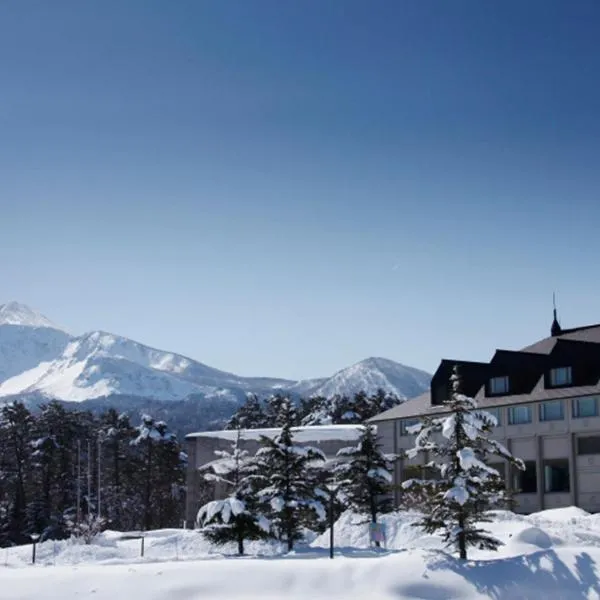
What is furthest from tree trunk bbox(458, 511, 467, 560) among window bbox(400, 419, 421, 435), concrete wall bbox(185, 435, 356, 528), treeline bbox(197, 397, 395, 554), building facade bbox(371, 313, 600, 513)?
concrete wall bbox(185, 435, 356, 528)

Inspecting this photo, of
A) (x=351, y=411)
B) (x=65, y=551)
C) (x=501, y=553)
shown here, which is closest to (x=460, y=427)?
(x=501, y=553)

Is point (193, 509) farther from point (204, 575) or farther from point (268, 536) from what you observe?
point (204, 575)

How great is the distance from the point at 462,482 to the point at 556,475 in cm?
2532

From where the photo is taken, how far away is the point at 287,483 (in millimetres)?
41406

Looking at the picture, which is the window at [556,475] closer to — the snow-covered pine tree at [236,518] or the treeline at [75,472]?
the snow-covered pine tree at [236,518]

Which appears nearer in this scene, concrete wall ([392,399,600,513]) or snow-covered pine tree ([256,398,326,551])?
snow-covered pine tree ([256,398,326,551])

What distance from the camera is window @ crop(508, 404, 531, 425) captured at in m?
55.8

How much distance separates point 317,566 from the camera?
30547 millimetres

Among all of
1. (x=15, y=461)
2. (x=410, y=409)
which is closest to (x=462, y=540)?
(x=410, y=409)

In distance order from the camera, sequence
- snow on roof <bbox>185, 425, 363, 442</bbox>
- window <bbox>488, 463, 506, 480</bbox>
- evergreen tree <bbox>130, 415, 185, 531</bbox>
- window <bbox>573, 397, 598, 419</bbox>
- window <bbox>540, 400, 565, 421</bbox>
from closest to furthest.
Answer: window <bbox>573, 397, 598, 419</bbox>
window <bbox>540, 400, 565, 421</bbox>
window <bbox>488, 463, 506, 480</bbox>
snow on roof <bbox>185, 425, 363, 442</bbox>
evergreen tree <bbox>130, 415, 185, 531</bbox>

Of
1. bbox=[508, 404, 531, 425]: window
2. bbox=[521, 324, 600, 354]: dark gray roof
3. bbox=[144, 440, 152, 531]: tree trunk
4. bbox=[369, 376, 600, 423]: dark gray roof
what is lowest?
bbox=[144, 440, 152, 531]: tree trunk

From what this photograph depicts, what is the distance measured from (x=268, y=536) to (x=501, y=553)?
433 inches

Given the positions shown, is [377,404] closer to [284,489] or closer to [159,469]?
[159,469]

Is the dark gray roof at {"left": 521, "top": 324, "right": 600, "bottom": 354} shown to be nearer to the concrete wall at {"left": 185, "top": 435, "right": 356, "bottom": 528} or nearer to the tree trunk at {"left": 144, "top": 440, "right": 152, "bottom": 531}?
the concrete wall at {"left": 185, "top": 435, "right": 356, "bottom": 528}
